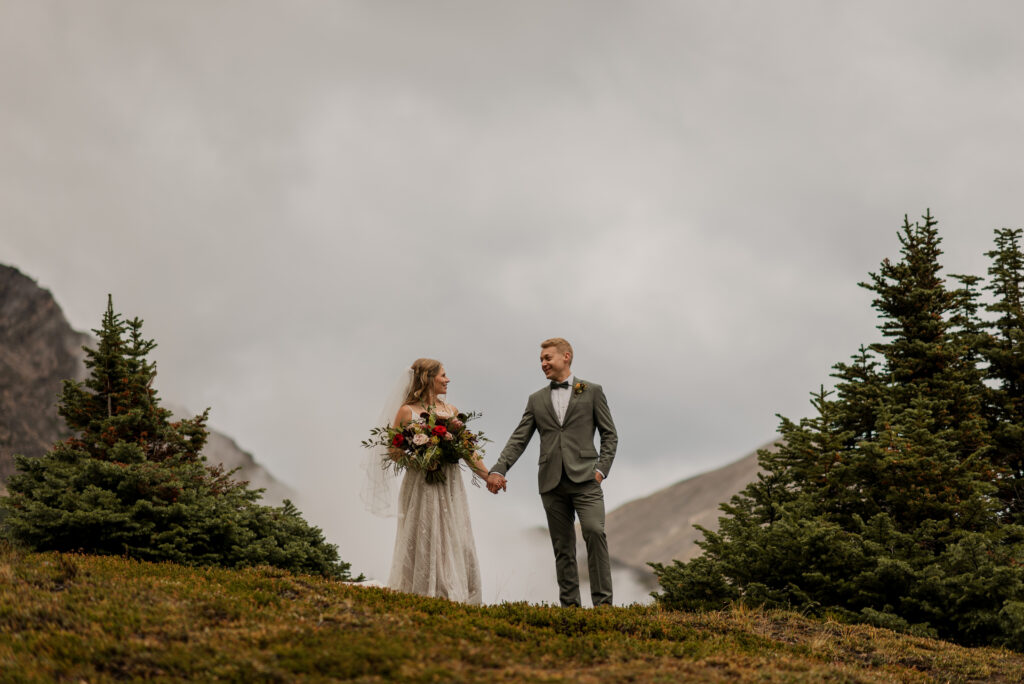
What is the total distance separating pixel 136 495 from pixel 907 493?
12.7 meters

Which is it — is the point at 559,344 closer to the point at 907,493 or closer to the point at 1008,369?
the point at 907,493

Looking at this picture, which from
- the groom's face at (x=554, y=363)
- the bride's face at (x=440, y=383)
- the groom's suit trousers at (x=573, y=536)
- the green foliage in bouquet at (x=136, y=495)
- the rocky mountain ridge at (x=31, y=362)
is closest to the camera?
Result: the groom's suit trousers at (x=573, y=536)

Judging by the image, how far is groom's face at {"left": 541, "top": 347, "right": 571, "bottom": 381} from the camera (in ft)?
35.0

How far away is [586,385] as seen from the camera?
Answer: 10.7 metres

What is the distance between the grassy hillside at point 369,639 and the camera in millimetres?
6156

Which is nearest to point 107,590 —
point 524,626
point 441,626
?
point 441,626

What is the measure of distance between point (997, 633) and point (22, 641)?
1230cm

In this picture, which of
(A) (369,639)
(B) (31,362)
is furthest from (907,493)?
(B) (31,362)

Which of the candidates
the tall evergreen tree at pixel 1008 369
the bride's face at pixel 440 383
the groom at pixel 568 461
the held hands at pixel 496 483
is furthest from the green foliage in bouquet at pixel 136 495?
the tall evergreen tree at pixel 1008 369

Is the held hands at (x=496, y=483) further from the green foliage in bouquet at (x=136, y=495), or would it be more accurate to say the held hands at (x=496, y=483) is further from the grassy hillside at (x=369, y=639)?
the green foliage in bouquet at (x=136, y=495)

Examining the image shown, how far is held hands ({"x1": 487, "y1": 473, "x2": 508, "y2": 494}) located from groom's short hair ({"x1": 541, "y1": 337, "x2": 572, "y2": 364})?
1.79 metres

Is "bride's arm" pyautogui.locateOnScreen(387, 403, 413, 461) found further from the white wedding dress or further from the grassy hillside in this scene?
the grassy hillside

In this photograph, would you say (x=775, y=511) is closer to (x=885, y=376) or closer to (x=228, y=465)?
(x=885, y=376)

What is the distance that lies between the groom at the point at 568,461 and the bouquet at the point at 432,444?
0.64 m
